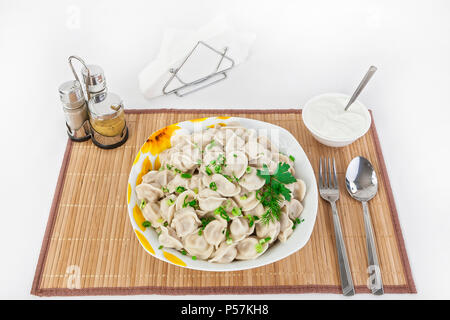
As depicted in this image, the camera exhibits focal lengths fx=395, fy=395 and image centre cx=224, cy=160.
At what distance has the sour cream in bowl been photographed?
6.59ft

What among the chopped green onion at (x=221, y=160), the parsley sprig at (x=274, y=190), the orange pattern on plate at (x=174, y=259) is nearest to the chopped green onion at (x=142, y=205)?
the orange pattern on plate at (x=174, y=259)

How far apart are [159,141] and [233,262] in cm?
68

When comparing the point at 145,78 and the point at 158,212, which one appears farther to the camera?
the point at 145,78

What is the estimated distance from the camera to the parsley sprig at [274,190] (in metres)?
1.62

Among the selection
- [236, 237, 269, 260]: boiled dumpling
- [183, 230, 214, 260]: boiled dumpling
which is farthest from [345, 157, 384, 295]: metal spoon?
[183, 230, 214, 260]: boiled dumpling

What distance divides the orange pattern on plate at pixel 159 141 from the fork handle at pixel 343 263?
34.0 inches

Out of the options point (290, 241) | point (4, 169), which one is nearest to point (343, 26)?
point (290, 241)

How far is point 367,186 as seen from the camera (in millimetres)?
1944

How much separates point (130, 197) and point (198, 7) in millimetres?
1825

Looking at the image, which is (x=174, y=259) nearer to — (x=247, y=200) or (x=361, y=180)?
(x=247, y=200)

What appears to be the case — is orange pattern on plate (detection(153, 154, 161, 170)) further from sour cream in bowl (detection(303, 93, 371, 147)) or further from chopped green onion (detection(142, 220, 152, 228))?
sour cream in bowl (detection(303, 93, 371, 147))

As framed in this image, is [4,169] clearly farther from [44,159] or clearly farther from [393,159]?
[393,159]

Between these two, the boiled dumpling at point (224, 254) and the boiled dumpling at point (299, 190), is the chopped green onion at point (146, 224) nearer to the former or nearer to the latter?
the boiled dumpling at point (224, 254)

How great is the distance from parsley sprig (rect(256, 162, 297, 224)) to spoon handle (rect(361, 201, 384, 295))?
0.44 m
